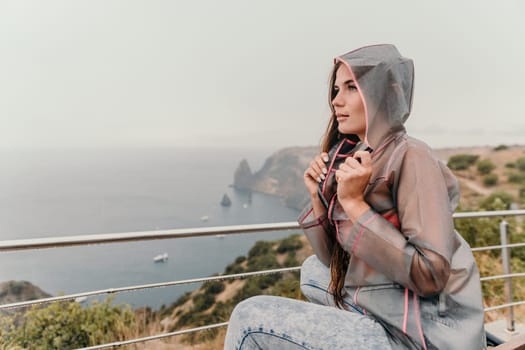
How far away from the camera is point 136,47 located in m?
36.1

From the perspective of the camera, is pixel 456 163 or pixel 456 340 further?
pixel 456 163

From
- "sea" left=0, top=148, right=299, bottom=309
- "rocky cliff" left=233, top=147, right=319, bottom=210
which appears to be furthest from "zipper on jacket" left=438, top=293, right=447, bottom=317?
"sea" left=0, top=148, right=299, bottom=309

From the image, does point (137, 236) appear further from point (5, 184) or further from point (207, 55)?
point (5, 184)

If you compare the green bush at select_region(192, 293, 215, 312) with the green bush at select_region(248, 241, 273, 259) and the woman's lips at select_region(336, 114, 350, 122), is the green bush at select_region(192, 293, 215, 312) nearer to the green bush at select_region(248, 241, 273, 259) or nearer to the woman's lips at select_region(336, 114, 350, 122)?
the green bush at select_region(248, 241, 273, 259)

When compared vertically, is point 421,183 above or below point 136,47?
below

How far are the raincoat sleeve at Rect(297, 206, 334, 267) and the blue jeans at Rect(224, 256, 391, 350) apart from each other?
6.9 inches

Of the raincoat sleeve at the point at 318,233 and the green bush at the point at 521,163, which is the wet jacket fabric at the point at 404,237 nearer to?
the raincoat sleeve at the point at 318,233

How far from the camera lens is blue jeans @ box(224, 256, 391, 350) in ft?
1.85

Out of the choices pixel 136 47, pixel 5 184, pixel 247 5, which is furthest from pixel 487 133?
pixel 5 184

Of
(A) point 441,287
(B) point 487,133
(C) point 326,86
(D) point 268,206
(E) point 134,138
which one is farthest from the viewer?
(E) point 134,138

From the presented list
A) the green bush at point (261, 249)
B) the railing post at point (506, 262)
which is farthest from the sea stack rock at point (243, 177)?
the railing post at point (506, 262)

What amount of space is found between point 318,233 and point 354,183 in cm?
20

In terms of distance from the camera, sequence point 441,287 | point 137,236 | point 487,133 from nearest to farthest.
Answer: point 441,287
point 137,236
point 487,133

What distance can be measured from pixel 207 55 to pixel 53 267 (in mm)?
24688
